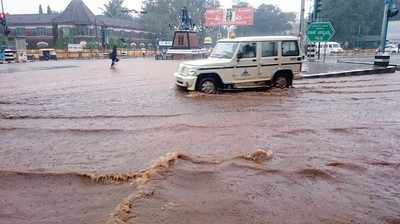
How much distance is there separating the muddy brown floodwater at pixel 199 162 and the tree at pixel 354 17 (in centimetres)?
6458

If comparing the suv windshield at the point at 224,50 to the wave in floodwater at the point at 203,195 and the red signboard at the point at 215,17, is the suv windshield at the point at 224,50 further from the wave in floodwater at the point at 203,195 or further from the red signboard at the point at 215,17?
the red signboard at the point at 215,17

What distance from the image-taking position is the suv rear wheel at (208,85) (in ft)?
43.7

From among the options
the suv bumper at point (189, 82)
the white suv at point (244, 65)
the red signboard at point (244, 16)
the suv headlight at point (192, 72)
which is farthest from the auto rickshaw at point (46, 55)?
the suv headlight at point (192, 72)

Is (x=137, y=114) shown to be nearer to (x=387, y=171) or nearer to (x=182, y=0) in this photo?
(x=387, y=171)

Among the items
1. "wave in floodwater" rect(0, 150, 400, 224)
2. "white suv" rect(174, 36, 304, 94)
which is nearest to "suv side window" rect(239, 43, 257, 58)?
"white suv" rect(174, 36, 304, 94)

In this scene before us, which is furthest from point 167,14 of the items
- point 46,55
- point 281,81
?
point 281,81

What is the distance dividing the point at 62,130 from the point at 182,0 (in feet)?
296

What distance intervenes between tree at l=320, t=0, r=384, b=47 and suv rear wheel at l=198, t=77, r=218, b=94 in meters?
62.5

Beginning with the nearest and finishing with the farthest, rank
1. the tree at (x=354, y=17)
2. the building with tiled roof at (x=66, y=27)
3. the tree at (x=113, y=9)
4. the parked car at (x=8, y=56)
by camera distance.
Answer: the parked car at (x=8, y=56)
the building with tiled roof at (x=66, y=27)
the tree at (x=354, y=17)
the tree at (x=113, y=9)

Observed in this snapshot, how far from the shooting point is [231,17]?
61875 mm

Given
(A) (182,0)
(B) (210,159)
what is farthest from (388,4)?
(A) (182,0)

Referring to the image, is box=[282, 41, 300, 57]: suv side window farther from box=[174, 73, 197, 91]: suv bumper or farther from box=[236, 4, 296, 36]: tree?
box=[236, 4, 296, 36]: tree

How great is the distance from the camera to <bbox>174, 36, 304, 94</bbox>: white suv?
1323cm

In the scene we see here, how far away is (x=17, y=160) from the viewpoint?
643 centimetres
